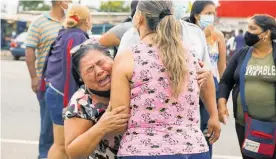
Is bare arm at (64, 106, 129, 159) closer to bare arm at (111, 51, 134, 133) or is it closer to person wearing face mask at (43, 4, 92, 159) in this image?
bare arm at (111, 51, 134, 133)

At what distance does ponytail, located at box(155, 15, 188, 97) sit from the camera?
2559 millimetres

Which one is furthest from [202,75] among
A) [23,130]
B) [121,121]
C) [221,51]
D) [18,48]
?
[18,48]

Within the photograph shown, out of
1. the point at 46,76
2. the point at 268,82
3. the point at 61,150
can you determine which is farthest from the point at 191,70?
the point at 46,76

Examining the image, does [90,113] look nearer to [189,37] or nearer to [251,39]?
[189,37]

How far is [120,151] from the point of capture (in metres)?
2.58

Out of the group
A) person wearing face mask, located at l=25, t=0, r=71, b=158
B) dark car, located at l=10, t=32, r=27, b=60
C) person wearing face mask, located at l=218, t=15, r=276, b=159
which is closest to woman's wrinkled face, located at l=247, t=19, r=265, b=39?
person wearing face mask, located at l=218, t=15, r=276, b=159

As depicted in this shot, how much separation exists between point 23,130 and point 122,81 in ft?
17.6

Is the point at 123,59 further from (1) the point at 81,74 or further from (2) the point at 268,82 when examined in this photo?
(2) the point at 268,82

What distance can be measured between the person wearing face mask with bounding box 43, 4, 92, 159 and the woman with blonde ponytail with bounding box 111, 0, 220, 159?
2.09 meters

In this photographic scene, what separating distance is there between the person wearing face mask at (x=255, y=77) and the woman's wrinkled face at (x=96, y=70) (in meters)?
2.08

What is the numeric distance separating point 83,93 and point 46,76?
2.34 metres

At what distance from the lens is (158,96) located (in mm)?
2547

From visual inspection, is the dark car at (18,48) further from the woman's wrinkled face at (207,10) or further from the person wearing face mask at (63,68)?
the woman's wrinkled face at (207,10)

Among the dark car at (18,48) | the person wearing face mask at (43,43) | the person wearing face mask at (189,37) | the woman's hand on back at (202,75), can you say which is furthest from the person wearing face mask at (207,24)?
the dark car at (18,48)
